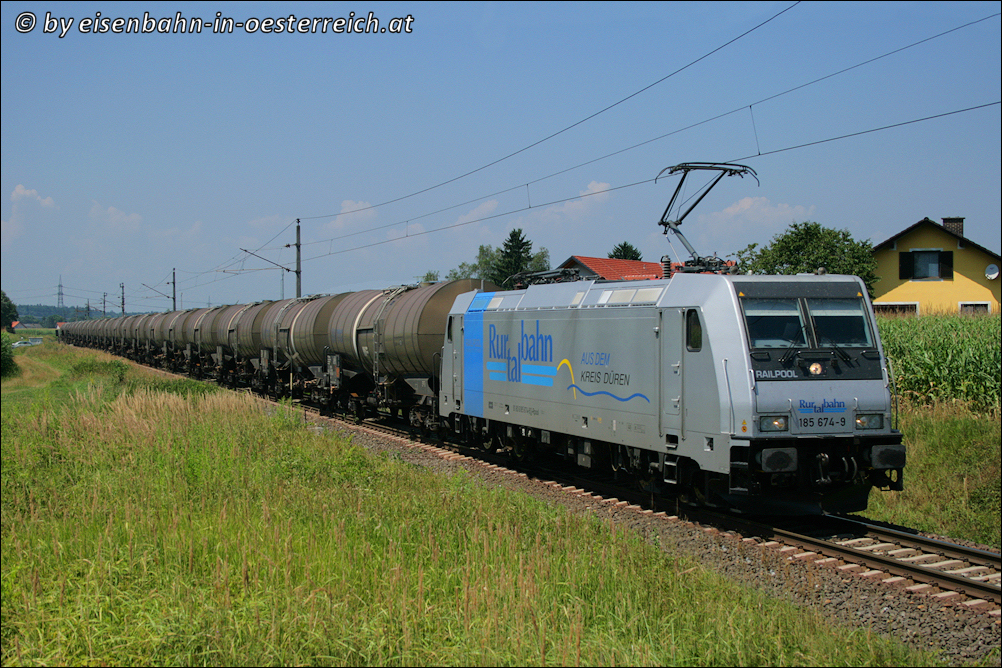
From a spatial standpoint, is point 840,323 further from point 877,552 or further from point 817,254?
point 817,254

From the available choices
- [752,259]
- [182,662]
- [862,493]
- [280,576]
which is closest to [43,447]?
[280,576]

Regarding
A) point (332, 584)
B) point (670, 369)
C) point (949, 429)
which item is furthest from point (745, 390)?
point (949, 429)

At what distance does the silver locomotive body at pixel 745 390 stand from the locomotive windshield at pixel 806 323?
2cm

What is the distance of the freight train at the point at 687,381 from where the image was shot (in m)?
9.33

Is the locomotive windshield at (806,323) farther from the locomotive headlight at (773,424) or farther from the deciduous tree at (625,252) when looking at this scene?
the deciduous tree at (625,252)

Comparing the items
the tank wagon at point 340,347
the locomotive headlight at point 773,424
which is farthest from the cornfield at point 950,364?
the tank wagon at point 340,347

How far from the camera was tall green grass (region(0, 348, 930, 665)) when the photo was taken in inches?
210

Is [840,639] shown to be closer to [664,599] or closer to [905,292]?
[664,599]

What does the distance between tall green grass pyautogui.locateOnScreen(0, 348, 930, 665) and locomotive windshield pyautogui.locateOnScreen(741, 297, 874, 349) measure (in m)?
3.14

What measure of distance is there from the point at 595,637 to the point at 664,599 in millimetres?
1097

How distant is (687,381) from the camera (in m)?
9.96

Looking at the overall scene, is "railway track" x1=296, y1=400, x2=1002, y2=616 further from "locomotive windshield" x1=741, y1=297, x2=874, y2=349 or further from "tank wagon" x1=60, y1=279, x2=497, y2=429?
"tank wagon" x1=60, y1=279, x2=497, y2=429

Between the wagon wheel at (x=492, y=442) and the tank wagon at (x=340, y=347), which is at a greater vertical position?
the tank wagon at (x=340, y=347)

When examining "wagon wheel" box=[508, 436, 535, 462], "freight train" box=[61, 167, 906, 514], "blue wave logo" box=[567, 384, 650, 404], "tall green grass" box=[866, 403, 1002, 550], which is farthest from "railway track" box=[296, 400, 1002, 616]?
"wagon wheel" box=[508, 436, 535, 462]
